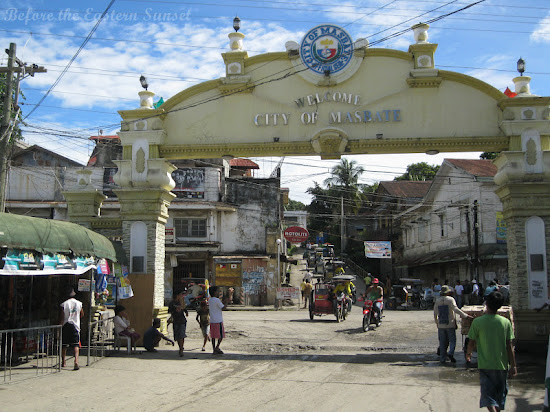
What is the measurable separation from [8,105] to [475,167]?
28041mm

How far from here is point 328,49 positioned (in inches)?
556

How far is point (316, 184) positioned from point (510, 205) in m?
45.7

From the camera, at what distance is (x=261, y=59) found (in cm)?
1443

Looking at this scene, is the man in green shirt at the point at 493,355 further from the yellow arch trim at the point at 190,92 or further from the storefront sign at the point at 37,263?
the yellow arch trim at the point at 190,92

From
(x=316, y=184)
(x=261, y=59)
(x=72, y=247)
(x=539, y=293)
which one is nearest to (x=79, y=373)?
(x=72, y=247)

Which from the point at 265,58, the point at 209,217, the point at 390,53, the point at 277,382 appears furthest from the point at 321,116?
the point at 209,217

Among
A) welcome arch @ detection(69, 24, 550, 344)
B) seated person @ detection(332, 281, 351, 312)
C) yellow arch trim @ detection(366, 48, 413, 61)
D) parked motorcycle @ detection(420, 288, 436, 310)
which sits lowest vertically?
parked motorcycle @ detection(420, 288, 436, 310)

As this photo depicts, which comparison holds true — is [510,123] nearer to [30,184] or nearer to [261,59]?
[261,59]

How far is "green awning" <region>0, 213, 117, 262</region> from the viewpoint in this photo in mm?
8883

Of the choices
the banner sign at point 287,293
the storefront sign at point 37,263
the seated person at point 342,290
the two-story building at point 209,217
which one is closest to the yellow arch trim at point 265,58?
the storefront sign at point 37,263

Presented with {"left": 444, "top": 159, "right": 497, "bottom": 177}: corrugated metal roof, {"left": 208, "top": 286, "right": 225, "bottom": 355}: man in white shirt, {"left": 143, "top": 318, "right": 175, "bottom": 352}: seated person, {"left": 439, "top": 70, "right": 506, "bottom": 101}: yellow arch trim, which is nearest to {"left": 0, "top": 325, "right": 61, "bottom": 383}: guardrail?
{"left": 143, "top": 318, "right": 175, "bottom": 352}: seated person

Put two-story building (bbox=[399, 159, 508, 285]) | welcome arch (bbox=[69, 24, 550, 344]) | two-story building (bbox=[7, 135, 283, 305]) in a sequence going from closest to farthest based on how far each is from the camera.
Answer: welcome arch (bbox=[69, 24, 550, 344]) < two-story building (bbox=[399, 159, 508, 285]) < two-story building (bbox=[7, 135, 283, 305])

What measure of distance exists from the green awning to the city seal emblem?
7.06m

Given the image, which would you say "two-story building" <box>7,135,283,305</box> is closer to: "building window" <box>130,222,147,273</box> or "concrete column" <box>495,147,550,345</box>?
"building window" <box>130,222,147,273</box>
